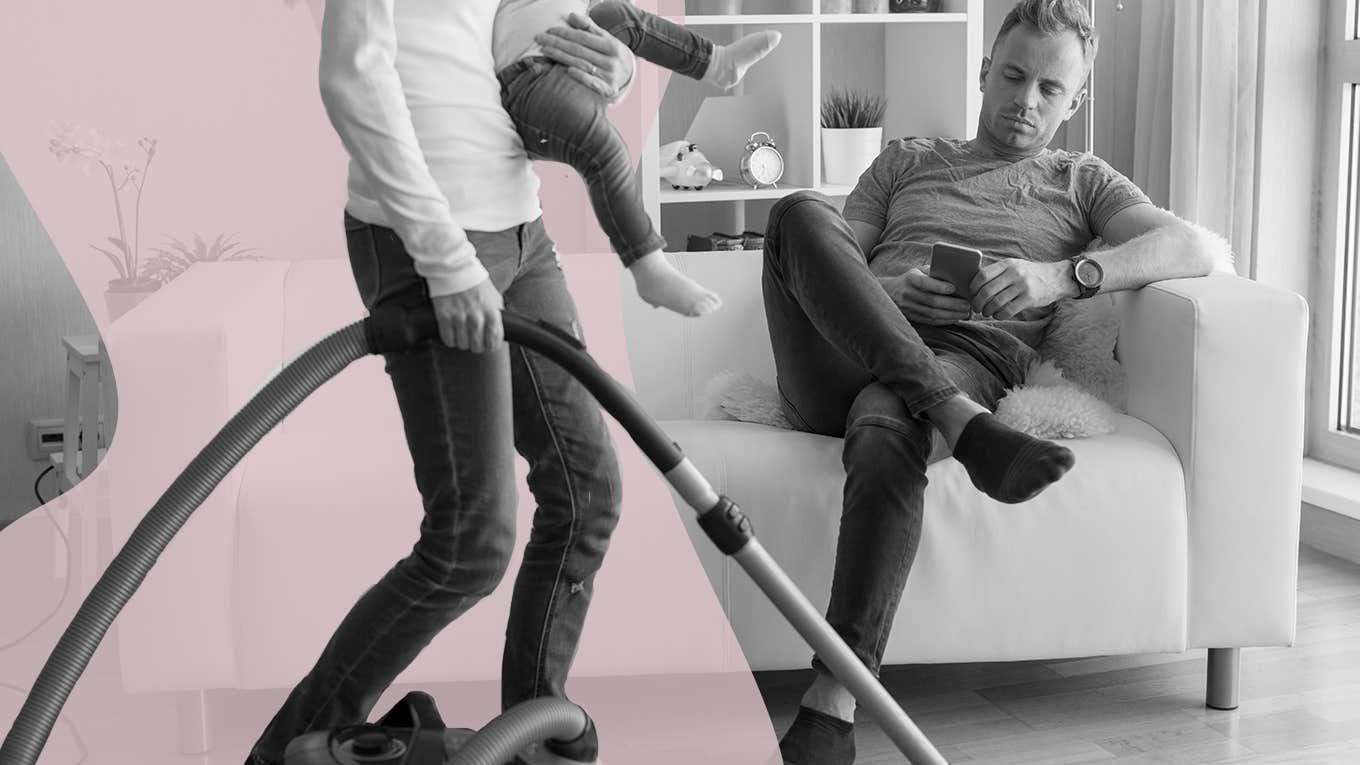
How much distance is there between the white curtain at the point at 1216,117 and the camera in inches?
120

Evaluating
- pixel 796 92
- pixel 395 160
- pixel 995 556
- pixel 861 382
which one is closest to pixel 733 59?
pixel 395 160

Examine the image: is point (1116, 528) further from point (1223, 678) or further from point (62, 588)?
point (62, 588)

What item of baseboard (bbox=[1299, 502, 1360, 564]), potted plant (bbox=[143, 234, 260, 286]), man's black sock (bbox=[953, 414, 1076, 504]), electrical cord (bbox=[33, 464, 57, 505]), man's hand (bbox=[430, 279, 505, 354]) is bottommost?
baseboard (bbox=[1299, 502, 1360, 564])

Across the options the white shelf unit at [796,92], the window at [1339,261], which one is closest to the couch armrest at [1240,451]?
the window at [1339,261]

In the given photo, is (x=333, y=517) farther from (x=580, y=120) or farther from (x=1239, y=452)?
(x=1239, y=452)

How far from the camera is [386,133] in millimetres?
1195

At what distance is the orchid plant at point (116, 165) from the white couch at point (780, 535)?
3.17 ft

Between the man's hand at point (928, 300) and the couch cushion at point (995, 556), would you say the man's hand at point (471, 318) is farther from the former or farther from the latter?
the man's hand at point (928, 300)

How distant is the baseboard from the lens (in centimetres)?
288

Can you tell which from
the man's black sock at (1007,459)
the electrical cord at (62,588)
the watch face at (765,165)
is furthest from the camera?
the watch face at (765,165)

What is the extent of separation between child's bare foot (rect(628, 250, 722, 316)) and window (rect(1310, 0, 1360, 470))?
7.43 ft

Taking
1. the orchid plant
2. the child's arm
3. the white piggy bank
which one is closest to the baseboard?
the white piggy bank

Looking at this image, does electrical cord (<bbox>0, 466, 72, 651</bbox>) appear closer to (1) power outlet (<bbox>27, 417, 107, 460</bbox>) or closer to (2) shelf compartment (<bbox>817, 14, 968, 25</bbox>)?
(1) power outlet (<bbox>27, 417, 107, 460</bbox>)

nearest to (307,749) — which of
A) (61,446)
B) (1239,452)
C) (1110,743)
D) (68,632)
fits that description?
(68,632)
